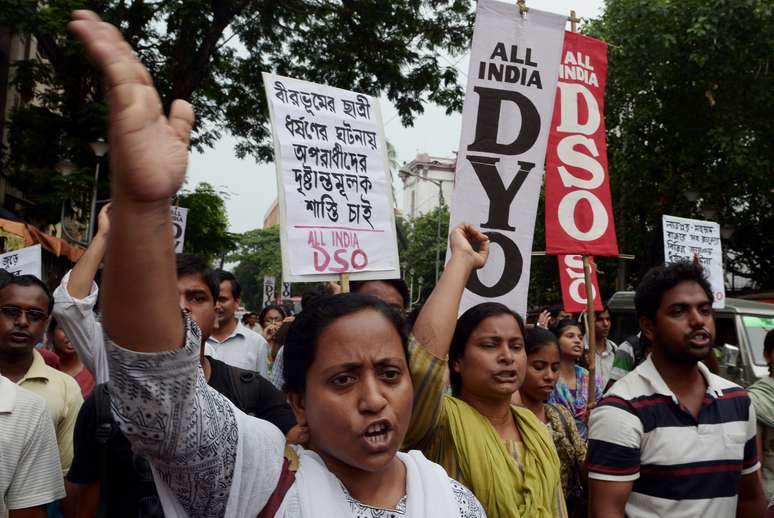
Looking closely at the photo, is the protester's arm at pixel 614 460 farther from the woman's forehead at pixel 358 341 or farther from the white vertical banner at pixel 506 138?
the woman's forehead at pixel 358 341

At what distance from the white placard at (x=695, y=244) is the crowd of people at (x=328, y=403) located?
313 cm

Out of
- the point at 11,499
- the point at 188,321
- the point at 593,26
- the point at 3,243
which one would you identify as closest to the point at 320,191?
the point at 11,499

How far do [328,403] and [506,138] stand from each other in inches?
106

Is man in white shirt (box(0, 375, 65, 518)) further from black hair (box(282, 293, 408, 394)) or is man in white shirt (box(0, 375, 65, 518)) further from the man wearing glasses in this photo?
black hair (box(282, 293, 408, 394))

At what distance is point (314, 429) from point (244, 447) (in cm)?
21

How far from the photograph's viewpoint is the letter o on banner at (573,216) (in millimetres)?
4441

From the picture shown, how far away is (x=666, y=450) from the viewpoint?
2574mm

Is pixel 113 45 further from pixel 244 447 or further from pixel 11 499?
pixel 11 499

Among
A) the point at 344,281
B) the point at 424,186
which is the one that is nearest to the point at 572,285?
the point at 344,281

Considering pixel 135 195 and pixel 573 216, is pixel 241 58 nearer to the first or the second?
pixel 573 216

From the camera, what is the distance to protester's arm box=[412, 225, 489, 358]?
6.68ft

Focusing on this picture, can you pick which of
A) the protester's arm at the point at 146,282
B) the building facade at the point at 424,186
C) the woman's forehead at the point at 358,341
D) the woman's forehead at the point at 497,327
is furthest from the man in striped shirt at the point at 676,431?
the building facade at the point at 424,186

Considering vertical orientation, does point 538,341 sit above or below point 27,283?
below

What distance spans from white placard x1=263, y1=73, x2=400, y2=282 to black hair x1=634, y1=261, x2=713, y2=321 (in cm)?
139
